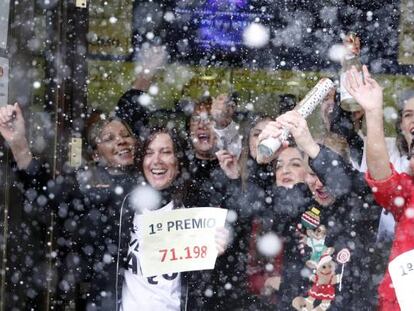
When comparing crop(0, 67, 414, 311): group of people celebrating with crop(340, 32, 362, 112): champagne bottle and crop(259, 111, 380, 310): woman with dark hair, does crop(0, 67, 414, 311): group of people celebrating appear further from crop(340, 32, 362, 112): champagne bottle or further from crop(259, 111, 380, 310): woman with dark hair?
crop(340, 32, 362, 112): champagne bottle

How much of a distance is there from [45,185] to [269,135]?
1.48 m

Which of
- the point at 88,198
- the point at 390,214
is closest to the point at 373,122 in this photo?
the point at 390,214

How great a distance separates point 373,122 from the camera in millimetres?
3689

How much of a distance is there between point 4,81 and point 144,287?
138 centimetres

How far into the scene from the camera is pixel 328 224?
413cm

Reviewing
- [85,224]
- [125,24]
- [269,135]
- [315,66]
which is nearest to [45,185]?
[85,224]

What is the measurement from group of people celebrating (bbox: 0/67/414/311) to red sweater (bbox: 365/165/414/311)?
0.04 m

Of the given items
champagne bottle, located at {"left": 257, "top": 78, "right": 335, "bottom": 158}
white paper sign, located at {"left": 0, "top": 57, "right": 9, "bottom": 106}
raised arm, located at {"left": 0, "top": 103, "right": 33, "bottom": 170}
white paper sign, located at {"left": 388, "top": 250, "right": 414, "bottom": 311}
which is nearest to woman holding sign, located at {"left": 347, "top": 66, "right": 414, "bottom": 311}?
white paper sign, located at {"left": 388, "top": 250, "right": 414, "bottom": 311}

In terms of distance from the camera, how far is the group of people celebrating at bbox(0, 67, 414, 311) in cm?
412

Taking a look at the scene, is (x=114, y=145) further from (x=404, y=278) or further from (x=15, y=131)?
(x=404, y=278)

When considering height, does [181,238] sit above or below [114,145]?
below

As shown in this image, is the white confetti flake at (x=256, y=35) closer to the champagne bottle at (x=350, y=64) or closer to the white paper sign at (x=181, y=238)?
the champagne bottle at (x=350, y=64)

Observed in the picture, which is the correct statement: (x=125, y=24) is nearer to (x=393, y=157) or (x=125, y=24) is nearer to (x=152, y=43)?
(x=152, y=43)

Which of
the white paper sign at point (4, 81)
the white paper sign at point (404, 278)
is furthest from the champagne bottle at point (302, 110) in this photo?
the white paper sign at point (4, 81)
